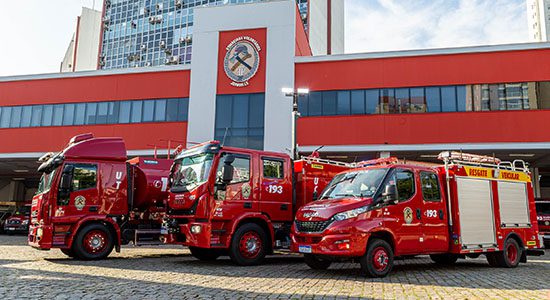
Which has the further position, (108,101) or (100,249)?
(108,101)

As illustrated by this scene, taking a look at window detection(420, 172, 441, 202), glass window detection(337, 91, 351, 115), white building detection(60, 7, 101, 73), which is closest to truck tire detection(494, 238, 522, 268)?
window detection(420, 172, 441, 202)

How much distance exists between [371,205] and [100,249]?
7.42 metres

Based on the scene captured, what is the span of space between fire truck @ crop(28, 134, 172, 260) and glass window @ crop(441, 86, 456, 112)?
51.2ft

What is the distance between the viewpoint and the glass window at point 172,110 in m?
26.9

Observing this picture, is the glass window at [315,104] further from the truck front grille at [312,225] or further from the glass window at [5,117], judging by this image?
the glass window at [5,117]

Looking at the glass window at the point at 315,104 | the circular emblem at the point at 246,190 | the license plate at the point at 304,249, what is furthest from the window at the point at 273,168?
the glass window at the point at 315,104

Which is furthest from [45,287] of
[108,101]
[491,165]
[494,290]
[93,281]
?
[108,101]

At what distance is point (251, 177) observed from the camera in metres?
11.3

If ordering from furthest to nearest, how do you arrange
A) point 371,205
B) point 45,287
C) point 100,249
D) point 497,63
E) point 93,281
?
point 497,63
point 100,249
point 371,205
point 93,281
point 45,287

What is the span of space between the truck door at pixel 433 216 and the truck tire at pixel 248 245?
3789 mm

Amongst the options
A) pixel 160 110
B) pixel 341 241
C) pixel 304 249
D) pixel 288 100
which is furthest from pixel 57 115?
pixel 341 241

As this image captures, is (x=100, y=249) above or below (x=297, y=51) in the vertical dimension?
below

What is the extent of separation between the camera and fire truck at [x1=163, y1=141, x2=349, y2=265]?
10.5 metres

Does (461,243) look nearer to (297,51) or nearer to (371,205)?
(371,205)
